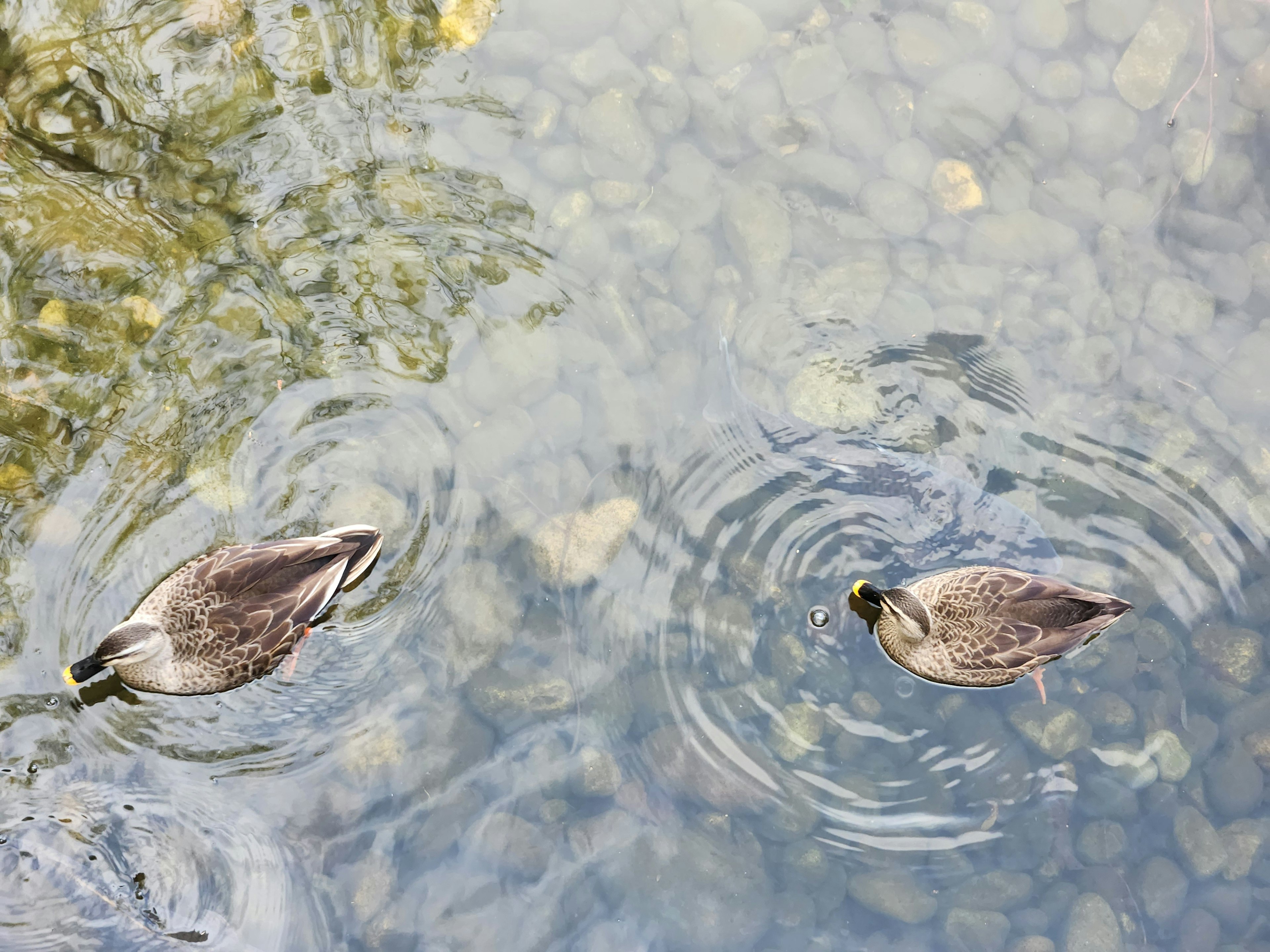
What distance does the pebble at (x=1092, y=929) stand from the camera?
526cm

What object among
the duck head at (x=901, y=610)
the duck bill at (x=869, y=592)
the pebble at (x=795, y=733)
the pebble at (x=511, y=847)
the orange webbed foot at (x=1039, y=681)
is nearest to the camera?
the duck head at (x=901, y=610)

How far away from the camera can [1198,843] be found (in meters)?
5.40

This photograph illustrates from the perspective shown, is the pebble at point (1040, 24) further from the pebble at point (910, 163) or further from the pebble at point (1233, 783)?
the pebble at point (1233, 783)

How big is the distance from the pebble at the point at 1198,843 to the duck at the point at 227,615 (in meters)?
5.28

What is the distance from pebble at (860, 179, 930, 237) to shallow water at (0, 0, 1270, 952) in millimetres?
26

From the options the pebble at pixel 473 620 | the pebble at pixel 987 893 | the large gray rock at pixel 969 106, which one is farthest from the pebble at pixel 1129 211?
the pebble at pixel 473 620

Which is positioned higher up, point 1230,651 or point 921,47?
point 921,47

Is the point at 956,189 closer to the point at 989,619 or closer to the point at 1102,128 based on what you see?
the point at 1102,128

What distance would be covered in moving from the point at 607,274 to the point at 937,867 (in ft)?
13.8

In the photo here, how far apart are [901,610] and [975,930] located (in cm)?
204

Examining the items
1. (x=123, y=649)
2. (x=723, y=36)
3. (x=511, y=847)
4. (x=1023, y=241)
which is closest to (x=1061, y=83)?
(x=1023, y=241)

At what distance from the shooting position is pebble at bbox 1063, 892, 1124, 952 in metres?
5.26

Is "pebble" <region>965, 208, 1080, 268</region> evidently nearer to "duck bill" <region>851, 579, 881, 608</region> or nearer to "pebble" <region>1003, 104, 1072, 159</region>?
"pebble" <region>1003, 104, 1072, 159</region>

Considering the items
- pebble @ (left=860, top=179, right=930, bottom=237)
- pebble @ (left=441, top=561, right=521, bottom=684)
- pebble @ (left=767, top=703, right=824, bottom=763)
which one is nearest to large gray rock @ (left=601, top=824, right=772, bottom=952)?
pebble @ (left=767, top=703, right=824, bottom=763)
